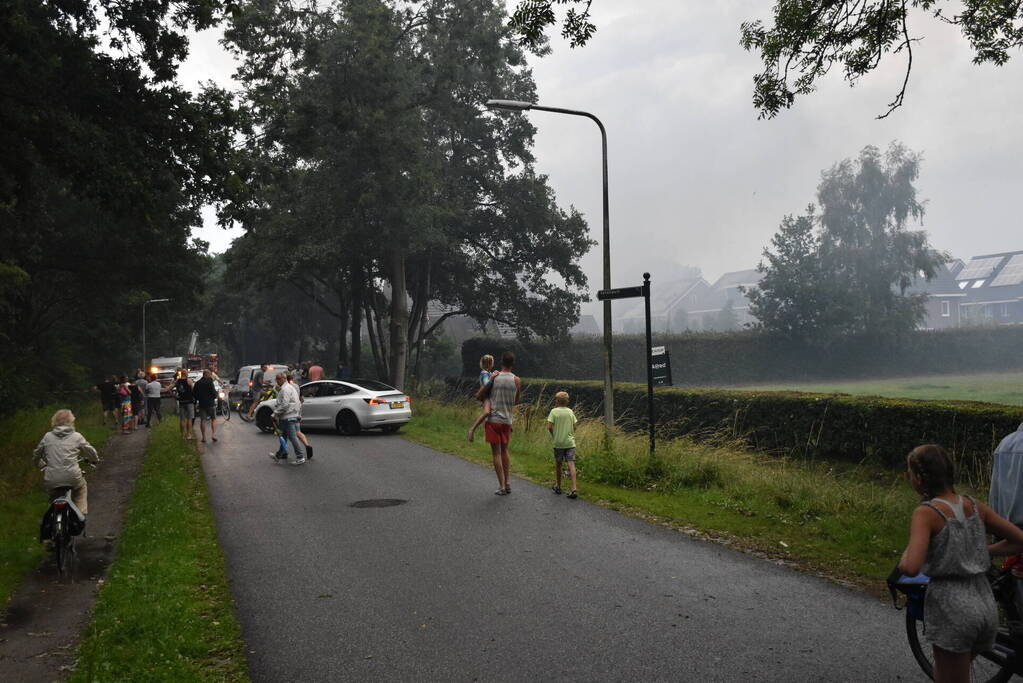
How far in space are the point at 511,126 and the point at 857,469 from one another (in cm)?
2845

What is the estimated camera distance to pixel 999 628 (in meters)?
4.68

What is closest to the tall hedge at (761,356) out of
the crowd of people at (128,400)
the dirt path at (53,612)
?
the crowd of people at (128,400)

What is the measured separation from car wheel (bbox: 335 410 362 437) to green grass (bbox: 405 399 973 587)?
239 inches

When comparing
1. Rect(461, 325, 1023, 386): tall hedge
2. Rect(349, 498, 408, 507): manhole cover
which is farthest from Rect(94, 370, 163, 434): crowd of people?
Rect(349, 498, 408, 507): manhole cover

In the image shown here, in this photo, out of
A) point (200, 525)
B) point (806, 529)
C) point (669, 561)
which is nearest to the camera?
point (669, 561)

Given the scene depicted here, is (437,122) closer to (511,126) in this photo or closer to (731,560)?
(511,126)

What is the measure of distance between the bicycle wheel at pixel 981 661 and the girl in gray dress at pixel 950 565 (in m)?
0.57

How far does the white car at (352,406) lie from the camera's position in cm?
2280

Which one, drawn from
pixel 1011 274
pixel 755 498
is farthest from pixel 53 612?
pixel 1011 274

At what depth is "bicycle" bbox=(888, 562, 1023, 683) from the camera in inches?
165

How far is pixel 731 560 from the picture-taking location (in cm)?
825

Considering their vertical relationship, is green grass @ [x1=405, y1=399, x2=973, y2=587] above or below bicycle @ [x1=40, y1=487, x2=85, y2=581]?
below

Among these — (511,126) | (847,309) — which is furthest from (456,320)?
(511,126)

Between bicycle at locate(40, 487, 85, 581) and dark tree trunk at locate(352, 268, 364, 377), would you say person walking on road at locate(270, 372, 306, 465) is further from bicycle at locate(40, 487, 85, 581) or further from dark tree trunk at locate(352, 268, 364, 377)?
dark tree trunk at locate(352, 268, 364, 377)
